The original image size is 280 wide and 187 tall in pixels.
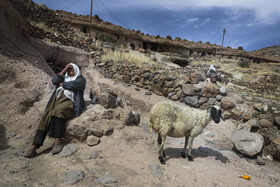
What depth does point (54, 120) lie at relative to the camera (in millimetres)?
3037

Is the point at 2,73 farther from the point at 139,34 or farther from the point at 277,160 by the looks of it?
A: the point at 139,34

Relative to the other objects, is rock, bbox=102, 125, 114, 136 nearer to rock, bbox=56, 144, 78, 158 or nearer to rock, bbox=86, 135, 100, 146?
rock, bbox=86, 135, 100, 146

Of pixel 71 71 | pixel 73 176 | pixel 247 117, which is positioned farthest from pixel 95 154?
pixel 247 117

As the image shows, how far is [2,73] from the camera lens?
3.59m

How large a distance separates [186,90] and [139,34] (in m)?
18.0

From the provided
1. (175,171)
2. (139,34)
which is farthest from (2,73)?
(139,34)

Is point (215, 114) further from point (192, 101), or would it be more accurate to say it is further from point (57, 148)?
point (57, 148)

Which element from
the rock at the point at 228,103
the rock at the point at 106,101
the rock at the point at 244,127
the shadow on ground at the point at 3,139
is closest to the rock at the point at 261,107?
the rock at the point at 228,103

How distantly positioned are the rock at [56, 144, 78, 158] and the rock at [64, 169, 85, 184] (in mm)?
529

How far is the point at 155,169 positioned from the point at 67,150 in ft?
6.12

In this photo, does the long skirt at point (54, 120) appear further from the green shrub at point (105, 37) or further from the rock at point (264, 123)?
the green shrub at point (105, 37)

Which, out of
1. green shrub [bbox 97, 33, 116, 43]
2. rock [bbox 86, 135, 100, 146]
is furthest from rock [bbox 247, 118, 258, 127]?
green shrub [bbox 97, 33, 116, 43]

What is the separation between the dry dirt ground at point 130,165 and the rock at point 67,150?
72 millimetres

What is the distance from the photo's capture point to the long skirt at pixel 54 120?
292cm
